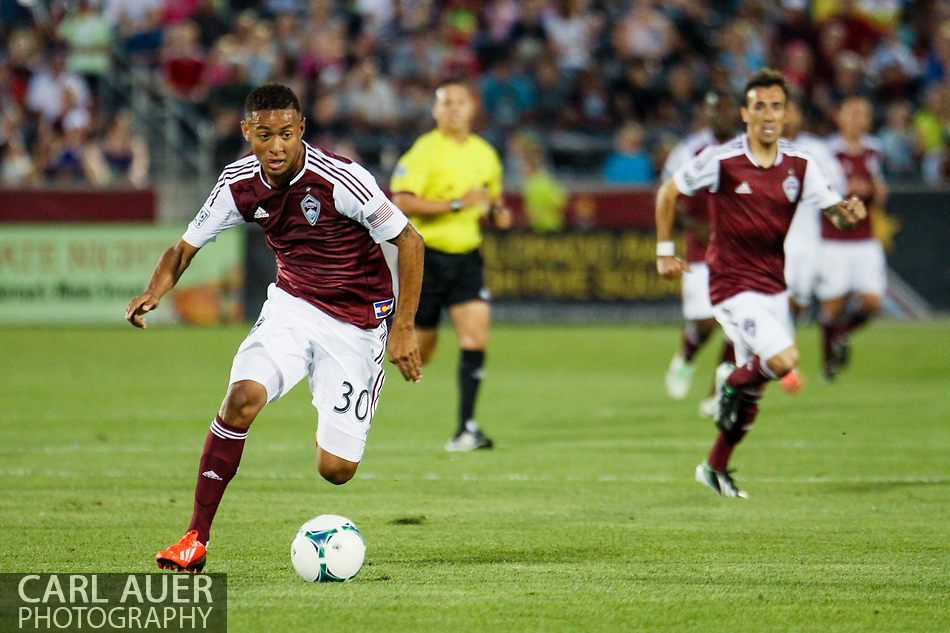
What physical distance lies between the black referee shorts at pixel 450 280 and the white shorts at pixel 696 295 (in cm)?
257

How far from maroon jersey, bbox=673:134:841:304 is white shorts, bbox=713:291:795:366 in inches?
2.3

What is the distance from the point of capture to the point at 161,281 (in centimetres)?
646

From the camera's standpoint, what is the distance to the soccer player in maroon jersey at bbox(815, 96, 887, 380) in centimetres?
1429

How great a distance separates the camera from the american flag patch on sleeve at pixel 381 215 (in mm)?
6418

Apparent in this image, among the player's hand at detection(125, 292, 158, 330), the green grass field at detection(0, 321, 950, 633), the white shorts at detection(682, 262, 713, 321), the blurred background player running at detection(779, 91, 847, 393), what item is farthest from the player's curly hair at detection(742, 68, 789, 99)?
the blurred background player running at detection(779, 91, 847, 393)

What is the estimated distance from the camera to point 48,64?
71.7 feet

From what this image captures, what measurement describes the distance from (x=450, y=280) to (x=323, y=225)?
3725mm

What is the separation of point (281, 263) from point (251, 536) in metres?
1.30

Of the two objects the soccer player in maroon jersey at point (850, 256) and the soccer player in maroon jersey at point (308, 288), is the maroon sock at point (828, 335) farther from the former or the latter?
the soccer player in maroon jersey at point (308, 288)

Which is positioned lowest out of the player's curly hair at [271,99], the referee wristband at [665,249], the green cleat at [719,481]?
the green cleat at [719,481]

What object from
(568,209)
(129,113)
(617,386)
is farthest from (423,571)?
(129,113)

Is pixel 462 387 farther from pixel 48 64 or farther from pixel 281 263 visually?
pixel 48 64

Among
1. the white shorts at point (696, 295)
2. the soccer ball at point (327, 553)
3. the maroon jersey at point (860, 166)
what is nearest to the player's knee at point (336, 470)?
the soccer ball at point (327, 553)

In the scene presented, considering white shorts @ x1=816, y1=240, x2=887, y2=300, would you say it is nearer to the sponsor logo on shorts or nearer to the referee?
the referee
